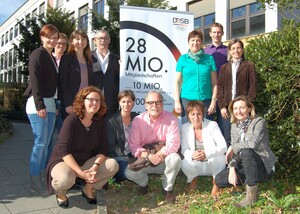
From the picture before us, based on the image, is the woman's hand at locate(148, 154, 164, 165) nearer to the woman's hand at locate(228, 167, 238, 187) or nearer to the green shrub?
the woman's hand at locate(228, 167, 238, 187)

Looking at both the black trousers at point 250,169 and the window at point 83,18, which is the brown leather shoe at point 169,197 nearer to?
the black trousers at point 250,169

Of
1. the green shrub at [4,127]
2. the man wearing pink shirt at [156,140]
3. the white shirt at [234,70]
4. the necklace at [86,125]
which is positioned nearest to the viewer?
the necklace at [86,125]

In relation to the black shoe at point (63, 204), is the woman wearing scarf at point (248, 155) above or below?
above

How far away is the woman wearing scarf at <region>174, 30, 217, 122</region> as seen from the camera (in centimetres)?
473

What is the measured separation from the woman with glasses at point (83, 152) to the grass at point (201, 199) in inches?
18.5

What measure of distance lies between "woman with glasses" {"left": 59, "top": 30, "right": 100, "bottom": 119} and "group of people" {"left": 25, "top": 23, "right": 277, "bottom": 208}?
1 centimetres

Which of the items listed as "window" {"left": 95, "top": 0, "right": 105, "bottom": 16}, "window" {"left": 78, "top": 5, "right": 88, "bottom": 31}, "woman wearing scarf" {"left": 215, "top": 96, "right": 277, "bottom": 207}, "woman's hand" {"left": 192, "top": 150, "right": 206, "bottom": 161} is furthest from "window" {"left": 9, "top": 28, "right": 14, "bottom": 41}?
"woman wearing scarf" {"left": 215, "top": 96, "right": 277, "bottom": 207}

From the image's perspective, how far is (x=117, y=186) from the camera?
15.3ft

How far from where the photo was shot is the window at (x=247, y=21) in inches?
617

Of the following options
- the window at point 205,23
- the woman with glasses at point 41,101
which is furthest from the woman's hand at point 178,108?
the window at point 205,23

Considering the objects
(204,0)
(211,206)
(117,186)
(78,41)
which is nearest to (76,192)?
(117,186)

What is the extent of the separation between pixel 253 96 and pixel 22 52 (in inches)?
810

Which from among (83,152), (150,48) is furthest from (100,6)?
(83,152)

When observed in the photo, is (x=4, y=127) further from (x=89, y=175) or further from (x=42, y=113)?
(x=89, y=175)
